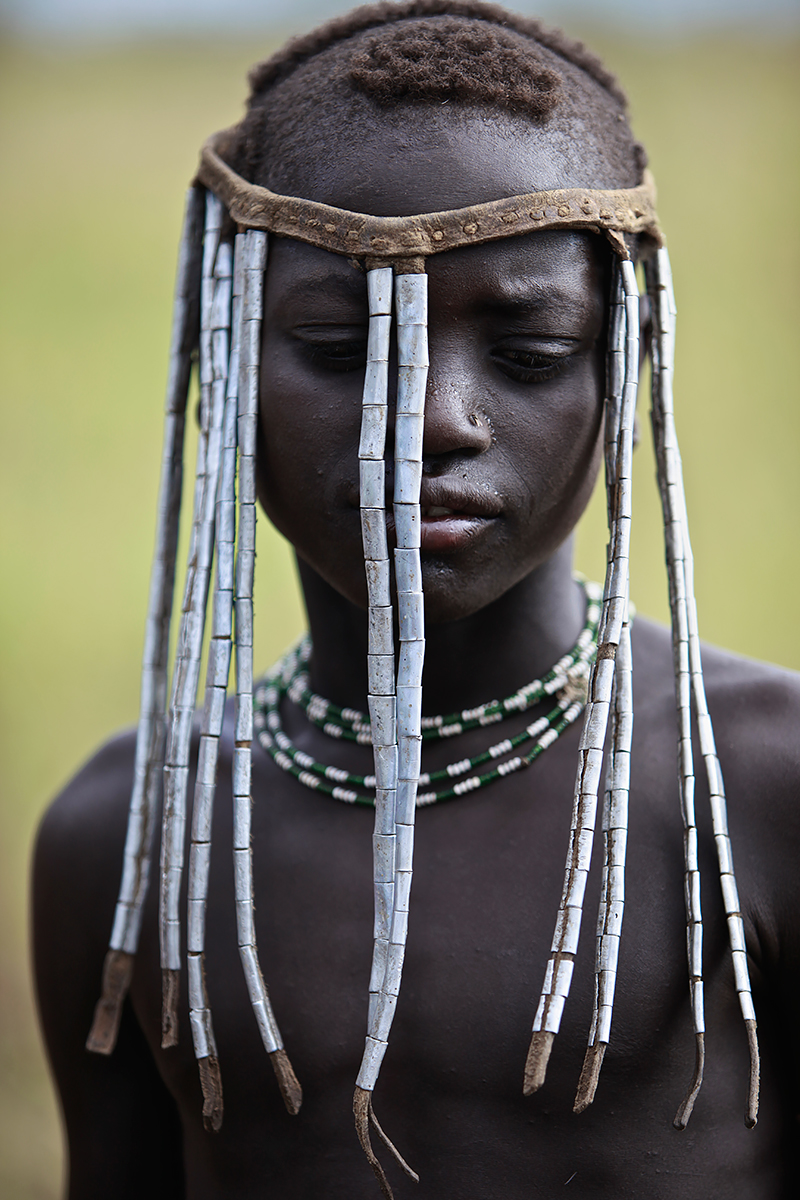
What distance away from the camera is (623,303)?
124 cm

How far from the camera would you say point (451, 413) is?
1146mm

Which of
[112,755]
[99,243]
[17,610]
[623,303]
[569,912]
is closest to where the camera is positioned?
[569,912]

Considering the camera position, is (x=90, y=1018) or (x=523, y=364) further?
(x=90, y=1018)

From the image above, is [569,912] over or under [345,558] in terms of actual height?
under

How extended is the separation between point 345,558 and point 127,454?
355 centimetres

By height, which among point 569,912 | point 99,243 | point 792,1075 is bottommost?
point 792,1075

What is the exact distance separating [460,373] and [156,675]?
0.56 meters

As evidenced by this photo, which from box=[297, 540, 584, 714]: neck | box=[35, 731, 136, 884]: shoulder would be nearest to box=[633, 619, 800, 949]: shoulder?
box=[297, 540, 584, 714]: neck

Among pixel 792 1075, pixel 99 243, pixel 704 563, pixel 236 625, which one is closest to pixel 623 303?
pixel 236 625

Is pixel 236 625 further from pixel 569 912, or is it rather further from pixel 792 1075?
pixel 792 1075

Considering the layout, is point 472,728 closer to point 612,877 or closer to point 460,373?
point 612,877

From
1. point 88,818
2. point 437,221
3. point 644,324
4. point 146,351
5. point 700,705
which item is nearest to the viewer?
point 437,221

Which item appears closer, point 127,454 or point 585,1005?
point 585,1005

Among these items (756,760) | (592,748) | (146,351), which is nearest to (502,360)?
(592,748)
